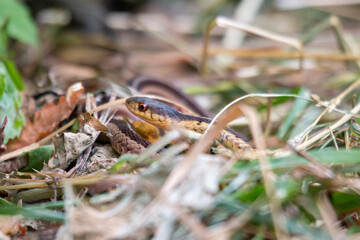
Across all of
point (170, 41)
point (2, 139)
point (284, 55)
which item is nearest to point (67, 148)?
point (2, 139)

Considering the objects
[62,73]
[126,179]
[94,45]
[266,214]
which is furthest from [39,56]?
[266,214]

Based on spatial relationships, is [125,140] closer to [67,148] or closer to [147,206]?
[67,148]

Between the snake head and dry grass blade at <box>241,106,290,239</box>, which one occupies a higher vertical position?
dry grass blade at <box>241,106,290,239</box>

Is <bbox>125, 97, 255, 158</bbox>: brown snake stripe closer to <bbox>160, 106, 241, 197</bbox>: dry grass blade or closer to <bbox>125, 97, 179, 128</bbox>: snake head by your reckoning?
<bbox>125, 97, 179, 128</bbox>: snake head

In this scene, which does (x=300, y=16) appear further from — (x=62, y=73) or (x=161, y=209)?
(x=161, y=209)

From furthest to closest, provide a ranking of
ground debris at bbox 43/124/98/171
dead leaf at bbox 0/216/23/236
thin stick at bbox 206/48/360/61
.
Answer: thin stick at bbox 206/48/360/61, ground debris at bbox 43/124/98/171, dead leaf at bbox 0/216/23/236

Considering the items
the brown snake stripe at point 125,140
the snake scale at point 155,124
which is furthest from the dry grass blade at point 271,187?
the brown snake stripe at point 125,140

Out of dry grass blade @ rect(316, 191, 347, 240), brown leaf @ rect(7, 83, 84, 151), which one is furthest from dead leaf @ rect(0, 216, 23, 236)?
dry grass blade @ rect(316, 191, 347, 240)
